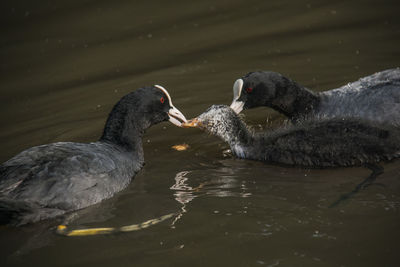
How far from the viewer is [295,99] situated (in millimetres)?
6078

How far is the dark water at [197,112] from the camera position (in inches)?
156

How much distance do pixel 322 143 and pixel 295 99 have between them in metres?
1.07

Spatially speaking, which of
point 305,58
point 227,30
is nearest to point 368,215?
point 305,58

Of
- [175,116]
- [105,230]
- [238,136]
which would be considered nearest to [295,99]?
[238,136]

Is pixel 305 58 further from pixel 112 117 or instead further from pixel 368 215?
pixel 368 215

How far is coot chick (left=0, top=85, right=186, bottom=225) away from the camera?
4.43m

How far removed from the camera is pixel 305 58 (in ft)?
26.9

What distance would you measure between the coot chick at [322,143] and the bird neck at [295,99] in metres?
0.63

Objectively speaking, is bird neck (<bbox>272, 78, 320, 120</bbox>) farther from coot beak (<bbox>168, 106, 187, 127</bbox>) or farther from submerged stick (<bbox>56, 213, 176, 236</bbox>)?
submerged stick (<bbox>56, 213, 176, 236</bbox>)

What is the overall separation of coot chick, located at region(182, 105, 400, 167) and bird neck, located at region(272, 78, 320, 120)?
0.63 meters

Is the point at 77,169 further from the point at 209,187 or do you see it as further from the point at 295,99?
the point at 295,99

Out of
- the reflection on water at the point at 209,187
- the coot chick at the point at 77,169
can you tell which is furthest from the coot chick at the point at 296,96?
the reflection on water at the point at 209,187

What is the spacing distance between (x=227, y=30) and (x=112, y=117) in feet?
15.4

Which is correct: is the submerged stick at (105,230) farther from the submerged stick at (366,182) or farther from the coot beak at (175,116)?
the coot beak at (175,116)
